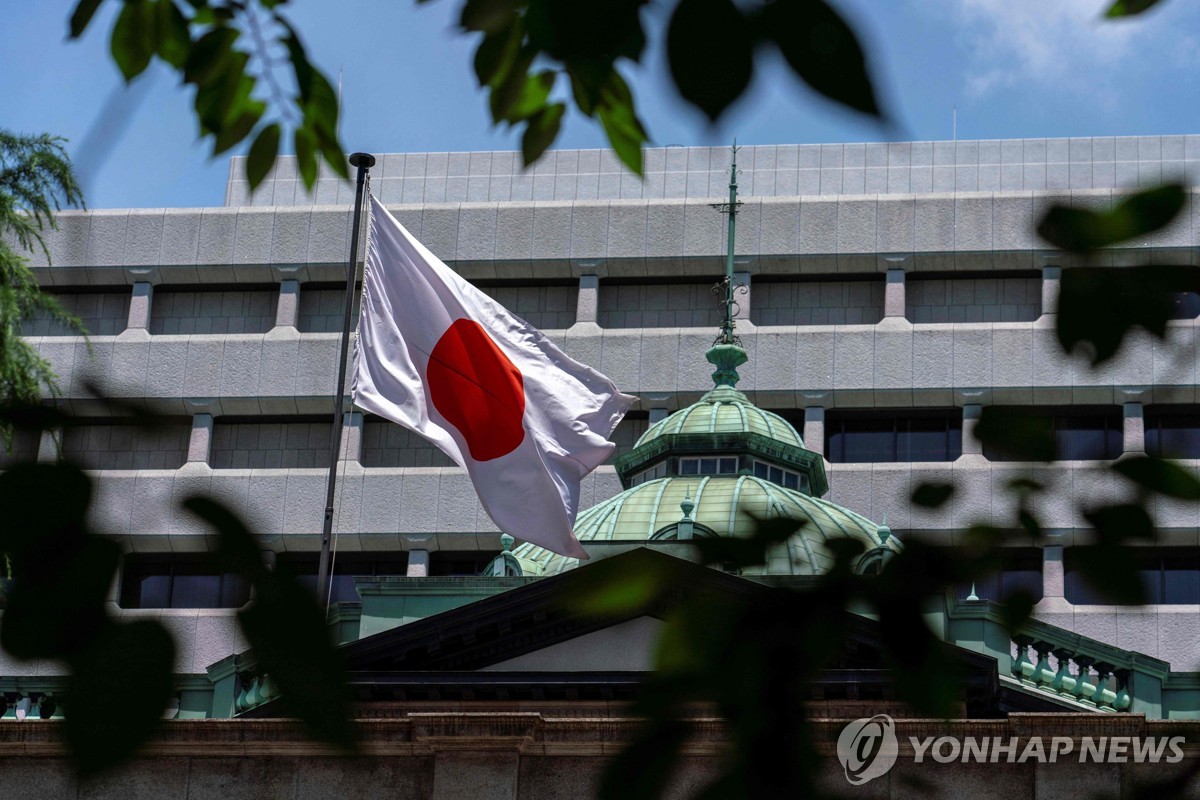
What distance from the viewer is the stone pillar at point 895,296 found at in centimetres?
4919

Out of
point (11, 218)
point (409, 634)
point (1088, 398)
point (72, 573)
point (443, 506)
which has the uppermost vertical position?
point (1088, 398)

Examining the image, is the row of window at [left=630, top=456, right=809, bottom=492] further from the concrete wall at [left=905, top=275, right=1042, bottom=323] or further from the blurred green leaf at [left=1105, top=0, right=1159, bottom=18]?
the blurred green leaf at [left=1105, top=0, right=1159, bottom=18]

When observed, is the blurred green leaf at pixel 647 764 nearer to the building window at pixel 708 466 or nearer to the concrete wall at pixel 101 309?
the building window at pixel 708 466

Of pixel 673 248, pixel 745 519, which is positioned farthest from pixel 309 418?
pixel 745 519

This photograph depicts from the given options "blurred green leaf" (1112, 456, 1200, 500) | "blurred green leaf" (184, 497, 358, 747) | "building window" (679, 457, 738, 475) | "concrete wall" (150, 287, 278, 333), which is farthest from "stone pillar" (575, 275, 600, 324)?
"blurred green leaf" (184, 497, 358, 747)

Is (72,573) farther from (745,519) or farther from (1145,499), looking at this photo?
(1145,499)

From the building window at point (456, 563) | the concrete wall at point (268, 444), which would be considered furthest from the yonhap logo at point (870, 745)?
the concrete wall at point (268, 444)

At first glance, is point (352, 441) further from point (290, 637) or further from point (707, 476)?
point (290, 637)

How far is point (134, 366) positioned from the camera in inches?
2021

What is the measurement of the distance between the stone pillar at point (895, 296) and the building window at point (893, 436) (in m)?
2.46

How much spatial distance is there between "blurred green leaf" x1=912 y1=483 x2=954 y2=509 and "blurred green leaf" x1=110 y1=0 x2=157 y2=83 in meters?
2.14

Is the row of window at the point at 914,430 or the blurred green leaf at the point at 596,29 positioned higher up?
the row of window at the point at 914,430

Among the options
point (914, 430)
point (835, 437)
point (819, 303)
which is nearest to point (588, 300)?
point (819, 303)

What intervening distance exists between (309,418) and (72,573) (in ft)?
155
